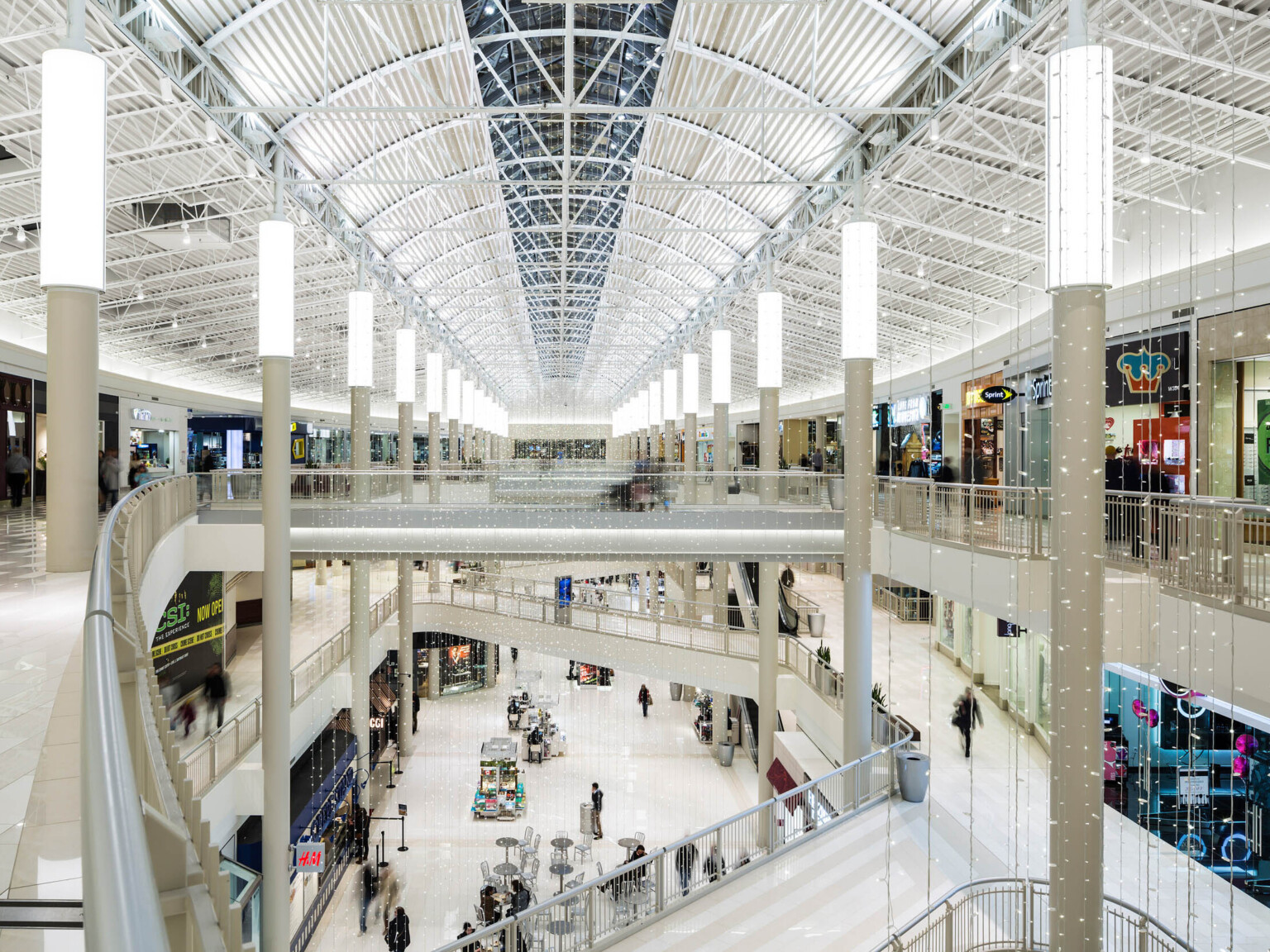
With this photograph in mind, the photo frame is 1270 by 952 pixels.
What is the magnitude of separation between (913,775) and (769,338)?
8544mm

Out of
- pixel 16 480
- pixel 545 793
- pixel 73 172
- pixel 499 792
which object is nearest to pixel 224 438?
pixel 16 480

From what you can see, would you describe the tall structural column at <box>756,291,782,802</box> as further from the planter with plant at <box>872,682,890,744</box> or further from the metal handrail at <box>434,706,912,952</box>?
the metal handrail at <box>434,706,912,952</box>

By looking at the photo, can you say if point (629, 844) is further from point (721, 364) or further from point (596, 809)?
point (721, 364)

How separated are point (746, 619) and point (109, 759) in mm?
22576

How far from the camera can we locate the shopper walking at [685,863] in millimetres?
9711

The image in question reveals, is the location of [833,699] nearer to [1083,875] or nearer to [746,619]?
[746,619]

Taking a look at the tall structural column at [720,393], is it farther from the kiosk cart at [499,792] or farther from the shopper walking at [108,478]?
the shopper walking at [108,478]

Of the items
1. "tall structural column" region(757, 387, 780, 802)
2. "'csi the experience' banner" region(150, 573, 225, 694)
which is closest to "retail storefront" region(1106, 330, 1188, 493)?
"tall structural column" region(757, 387, 780, 802)

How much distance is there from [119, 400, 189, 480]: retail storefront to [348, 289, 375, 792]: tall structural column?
1005 cm

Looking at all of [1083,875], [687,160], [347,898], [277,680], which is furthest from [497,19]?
[347,898]

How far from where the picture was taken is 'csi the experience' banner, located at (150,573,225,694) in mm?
17141

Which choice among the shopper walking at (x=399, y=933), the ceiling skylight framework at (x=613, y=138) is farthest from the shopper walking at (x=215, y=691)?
the ceiling skylight framework at (x=613, y=138)

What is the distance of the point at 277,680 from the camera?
1387cm

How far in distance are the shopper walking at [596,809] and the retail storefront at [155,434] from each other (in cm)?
1683
